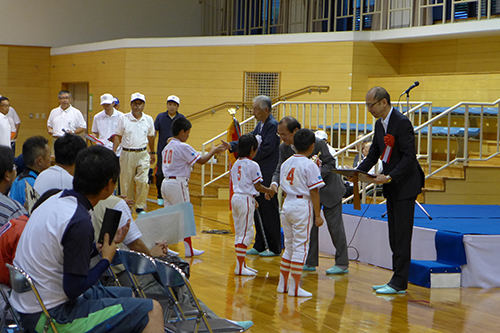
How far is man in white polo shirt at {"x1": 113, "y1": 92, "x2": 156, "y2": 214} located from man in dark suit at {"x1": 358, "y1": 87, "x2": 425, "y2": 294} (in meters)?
4.17

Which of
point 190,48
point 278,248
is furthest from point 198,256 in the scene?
point 190,48

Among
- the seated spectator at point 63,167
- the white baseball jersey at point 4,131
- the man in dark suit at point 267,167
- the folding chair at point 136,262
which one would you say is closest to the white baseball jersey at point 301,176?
the man in dark suit at point 267,167

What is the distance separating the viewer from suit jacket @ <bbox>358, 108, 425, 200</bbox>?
4.41 meters

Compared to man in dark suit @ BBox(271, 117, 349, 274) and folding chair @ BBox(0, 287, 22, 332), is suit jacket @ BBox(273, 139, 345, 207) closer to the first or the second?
man in dark suit @ BBox(271, 117, 349, 274)

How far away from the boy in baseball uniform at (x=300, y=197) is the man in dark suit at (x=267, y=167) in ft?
4.29

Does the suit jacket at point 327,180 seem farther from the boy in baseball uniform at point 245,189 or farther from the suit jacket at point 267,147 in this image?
the suit jacket at point 267,147

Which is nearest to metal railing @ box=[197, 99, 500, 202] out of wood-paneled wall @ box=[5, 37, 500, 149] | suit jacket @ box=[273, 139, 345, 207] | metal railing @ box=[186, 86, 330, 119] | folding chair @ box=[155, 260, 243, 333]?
metal railing @ box=[186, 86, 330, 119]

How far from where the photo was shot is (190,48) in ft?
42.5

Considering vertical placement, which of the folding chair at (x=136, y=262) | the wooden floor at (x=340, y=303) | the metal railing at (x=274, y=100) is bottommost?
the wooden floor at (x=340, y=303)

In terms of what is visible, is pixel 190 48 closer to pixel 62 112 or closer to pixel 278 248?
pixel 62 112

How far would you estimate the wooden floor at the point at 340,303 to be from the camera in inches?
153

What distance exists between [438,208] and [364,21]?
6740mm

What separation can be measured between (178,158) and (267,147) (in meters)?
0.87

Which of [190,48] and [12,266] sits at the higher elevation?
[190,48]
